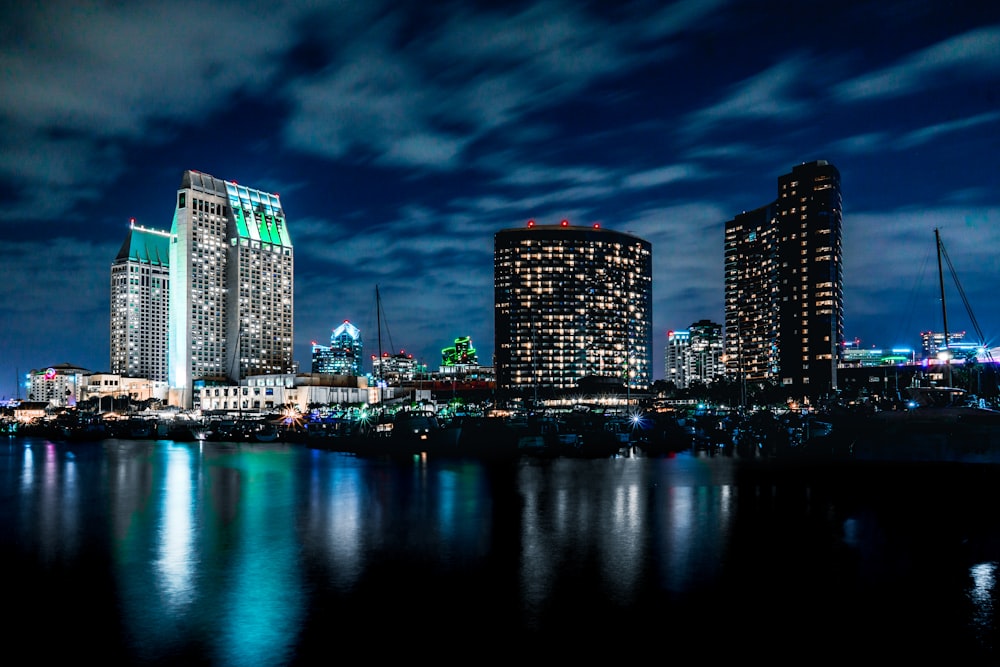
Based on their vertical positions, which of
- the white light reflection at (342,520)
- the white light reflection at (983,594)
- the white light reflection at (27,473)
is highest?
the white light reflection at (983,594)

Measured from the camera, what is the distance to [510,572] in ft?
89.5

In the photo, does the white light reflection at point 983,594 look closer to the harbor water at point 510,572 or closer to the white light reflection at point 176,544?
the harbor water at point 510,572

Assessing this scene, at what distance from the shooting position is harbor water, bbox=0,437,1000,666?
65.1 feet

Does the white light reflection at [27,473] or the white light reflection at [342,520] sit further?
the white light reflection at [27,473]

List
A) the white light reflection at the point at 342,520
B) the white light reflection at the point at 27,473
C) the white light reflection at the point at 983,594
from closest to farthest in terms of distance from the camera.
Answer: the white light reflection at the point at 983,594, the white light reflection at the point at 342,520, the white light reflection at the point at 27,473

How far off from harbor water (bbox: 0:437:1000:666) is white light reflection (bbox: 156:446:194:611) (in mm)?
171

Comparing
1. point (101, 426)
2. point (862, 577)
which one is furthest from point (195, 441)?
point (862, 577)

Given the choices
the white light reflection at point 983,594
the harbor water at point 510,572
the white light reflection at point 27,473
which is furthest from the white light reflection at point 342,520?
the white light reflection at point 27,473

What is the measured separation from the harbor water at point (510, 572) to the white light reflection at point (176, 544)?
0.17 metres

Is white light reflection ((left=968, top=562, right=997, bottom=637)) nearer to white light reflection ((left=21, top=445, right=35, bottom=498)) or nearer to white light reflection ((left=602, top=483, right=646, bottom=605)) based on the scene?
white light reflection ((left=602, top=483, right=646, bottom=605))

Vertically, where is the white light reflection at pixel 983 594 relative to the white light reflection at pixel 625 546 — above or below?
above

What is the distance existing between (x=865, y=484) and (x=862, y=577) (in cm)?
2783

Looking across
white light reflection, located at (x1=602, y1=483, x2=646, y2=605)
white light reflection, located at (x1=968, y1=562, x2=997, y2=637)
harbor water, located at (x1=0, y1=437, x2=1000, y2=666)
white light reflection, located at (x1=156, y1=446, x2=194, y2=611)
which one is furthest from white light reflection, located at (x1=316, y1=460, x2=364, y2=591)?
white light reflection, located at (x1=968, y1=562, x2=997, y2=637)

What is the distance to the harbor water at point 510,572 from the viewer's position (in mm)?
19844
